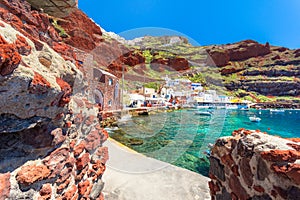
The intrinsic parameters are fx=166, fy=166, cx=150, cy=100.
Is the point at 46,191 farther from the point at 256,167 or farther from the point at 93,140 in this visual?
the point at 256,167

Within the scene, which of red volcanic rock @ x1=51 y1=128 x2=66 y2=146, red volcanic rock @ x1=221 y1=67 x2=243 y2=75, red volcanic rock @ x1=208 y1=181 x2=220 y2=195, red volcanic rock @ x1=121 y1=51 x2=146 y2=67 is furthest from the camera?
red volcanic rock @ x1=221 y1=67 x2=243 y2=75

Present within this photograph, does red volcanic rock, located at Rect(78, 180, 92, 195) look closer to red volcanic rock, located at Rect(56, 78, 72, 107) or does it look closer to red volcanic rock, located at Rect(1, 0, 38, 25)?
red volcanic rock, located at Rect(56, 78, 72, 107)

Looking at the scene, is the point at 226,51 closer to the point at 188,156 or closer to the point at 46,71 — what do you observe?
the point at 188,156

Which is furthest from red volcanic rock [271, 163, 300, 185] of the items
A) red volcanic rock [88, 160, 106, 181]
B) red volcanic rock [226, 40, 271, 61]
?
red volcanic rock [226, 40, 271, 61]

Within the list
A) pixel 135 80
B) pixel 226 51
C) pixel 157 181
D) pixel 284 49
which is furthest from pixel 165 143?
pixel 284 49

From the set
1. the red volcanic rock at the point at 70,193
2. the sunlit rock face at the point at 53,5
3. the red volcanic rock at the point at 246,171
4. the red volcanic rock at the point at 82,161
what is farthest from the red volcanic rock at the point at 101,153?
the sunlit rock face at the point at 53,5

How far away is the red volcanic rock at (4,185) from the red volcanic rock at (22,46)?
0.82 metres

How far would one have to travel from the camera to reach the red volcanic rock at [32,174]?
3.70 ft

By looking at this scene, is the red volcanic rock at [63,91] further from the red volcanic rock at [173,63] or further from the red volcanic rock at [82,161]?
the red volcanic rock at [173,63]

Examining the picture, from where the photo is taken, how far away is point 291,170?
3.72 feet

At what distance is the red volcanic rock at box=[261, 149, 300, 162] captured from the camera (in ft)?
3.84

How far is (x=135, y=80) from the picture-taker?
37344 mm

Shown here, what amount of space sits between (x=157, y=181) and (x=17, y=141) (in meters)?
2.50

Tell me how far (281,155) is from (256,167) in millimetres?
320
